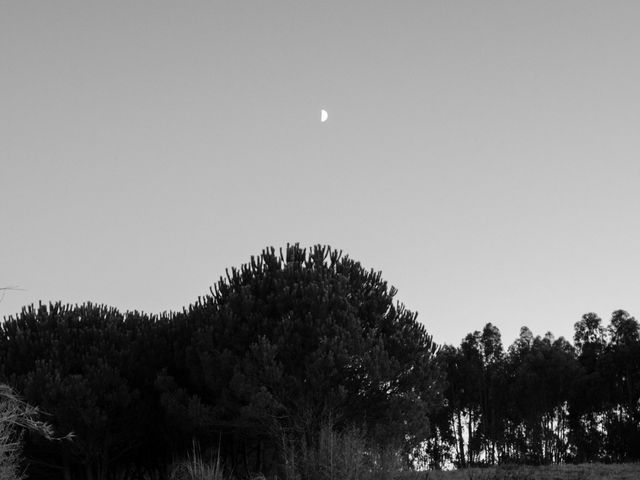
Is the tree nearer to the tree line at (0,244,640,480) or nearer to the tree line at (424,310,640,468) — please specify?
the tree line at (0,244,640,480)

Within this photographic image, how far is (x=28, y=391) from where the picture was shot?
2697cm

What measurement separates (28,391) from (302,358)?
992 centimetres

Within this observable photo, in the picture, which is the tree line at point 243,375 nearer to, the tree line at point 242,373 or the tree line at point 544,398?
the tree line at point 242,373

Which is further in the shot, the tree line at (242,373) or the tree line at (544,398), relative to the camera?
the tree line at (544,398)

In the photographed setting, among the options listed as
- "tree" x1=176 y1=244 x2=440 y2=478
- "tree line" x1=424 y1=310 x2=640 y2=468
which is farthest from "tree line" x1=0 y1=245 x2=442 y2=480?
"tree line" x1=424 y1=310 x2=640 y2=468

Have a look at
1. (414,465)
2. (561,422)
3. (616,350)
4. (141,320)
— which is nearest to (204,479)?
(414,465)

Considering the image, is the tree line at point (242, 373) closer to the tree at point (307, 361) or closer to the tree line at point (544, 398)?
the tree at point (307, 361)

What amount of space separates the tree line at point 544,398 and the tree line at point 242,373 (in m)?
34.6

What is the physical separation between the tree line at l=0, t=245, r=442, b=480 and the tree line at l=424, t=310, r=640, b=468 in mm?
34553

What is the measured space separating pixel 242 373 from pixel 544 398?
4571cm

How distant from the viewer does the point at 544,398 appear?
211 ft

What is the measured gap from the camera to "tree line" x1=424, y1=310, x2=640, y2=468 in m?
60.9

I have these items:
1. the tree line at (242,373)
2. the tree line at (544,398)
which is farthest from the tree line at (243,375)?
the tree line at (544,398)

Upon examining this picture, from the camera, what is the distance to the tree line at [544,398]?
60.9m
